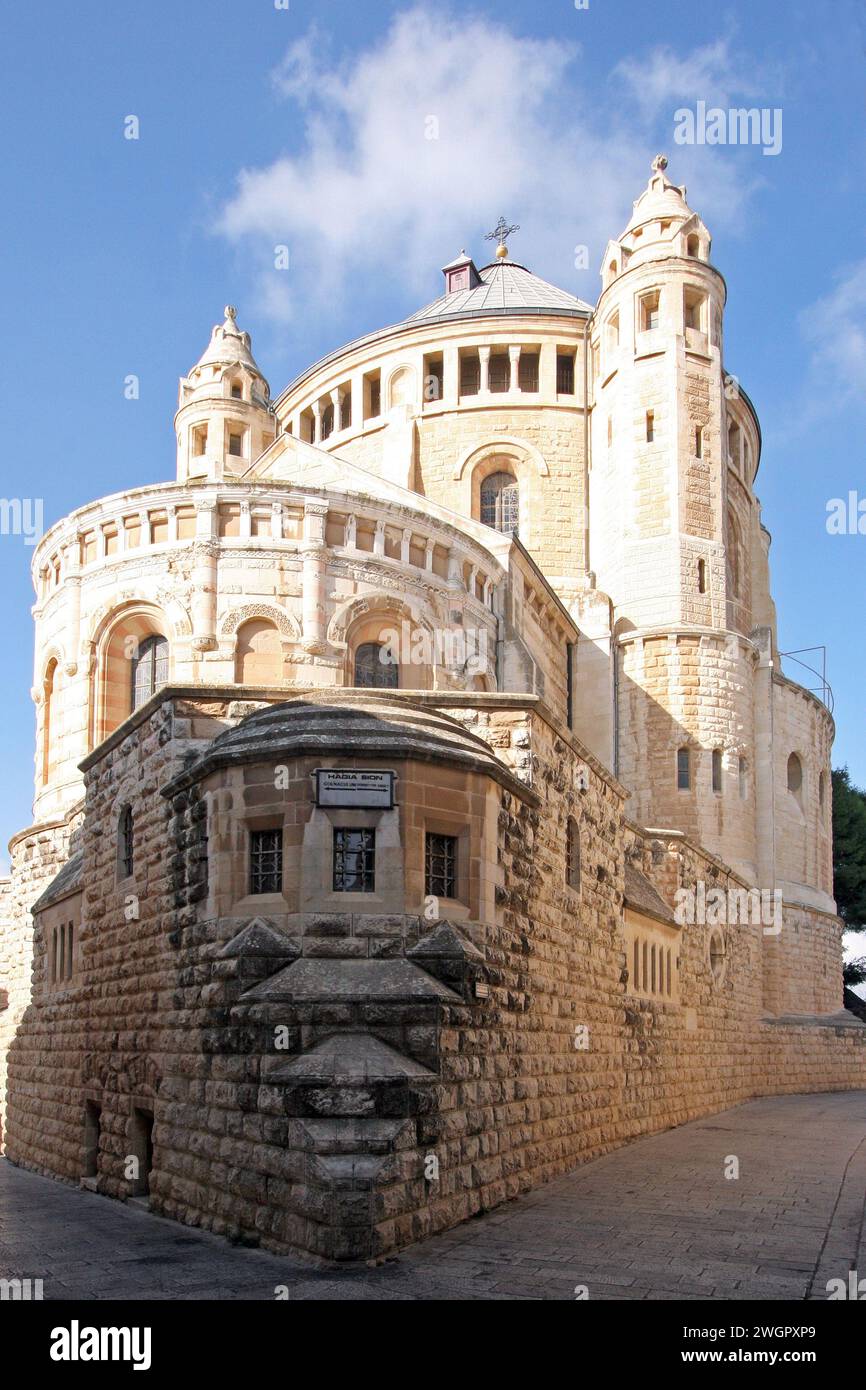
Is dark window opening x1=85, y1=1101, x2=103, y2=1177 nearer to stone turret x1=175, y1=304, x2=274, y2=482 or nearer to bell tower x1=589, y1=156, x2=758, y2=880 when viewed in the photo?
bell tower x1=589, y1=156, x2=758, y2=880

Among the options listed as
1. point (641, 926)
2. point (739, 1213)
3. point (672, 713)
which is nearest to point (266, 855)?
point (739, 1213)

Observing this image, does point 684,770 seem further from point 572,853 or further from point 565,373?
point 572,853

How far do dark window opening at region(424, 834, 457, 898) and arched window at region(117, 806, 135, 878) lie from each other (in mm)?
4572

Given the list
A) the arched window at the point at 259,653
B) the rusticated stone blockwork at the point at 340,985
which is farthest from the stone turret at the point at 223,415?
the rusticated stone blockwork at the point at 340,985

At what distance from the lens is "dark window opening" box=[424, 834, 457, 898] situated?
1085 cm

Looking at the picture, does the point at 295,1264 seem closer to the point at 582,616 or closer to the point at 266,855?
the point at 266,855

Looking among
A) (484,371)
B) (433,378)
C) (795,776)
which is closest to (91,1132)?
(795,776)

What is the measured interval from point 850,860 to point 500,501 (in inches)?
780

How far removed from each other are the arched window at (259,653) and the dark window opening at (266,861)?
34.2 feet

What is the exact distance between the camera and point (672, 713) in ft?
104

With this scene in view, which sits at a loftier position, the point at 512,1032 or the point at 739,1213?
the point at 512,1032

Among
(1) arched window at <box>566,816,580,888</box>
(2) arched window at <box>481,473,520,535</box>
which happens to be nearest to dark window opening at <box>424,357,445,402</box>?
(2) arched window at <box>481,473,520,535</box>
